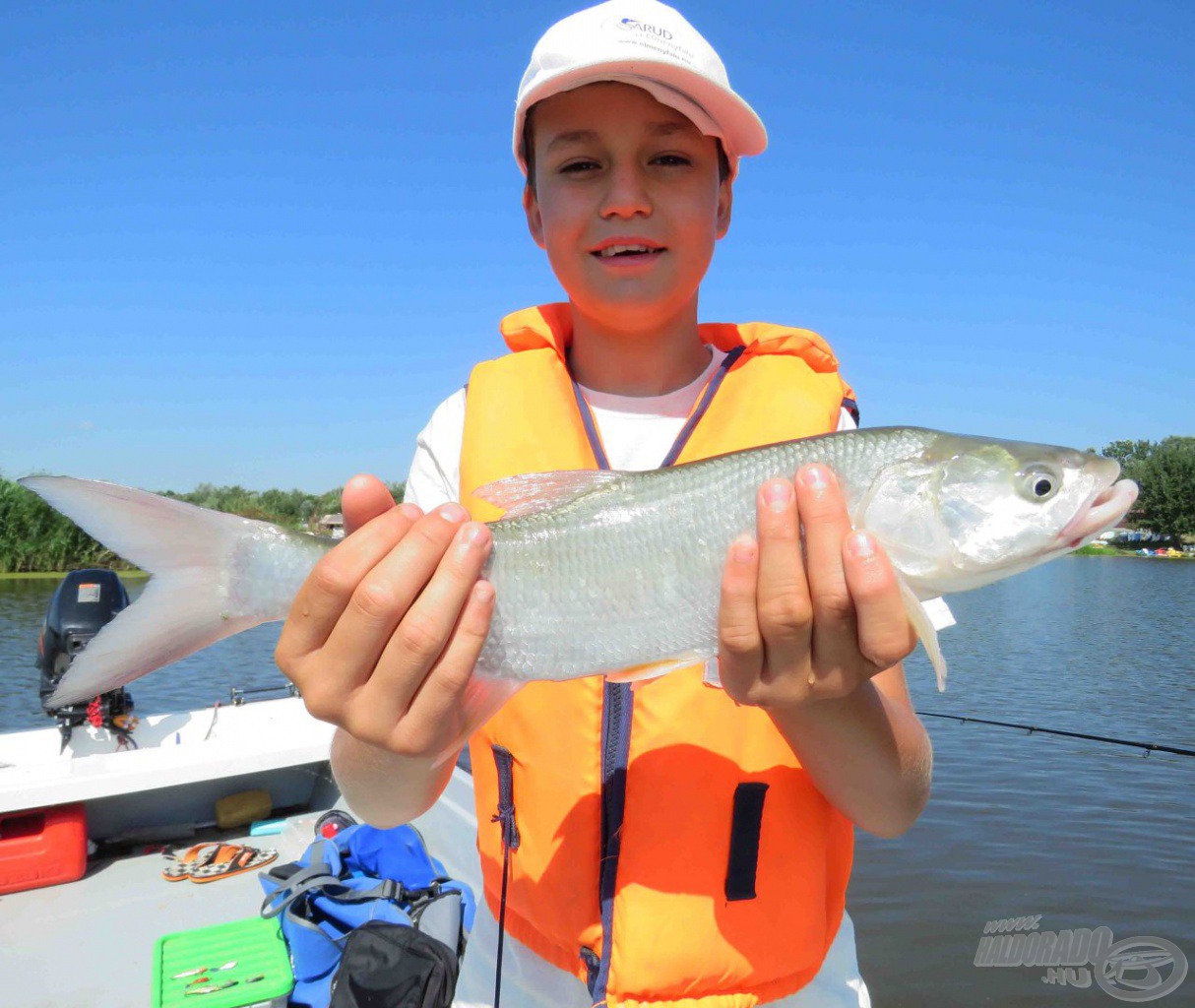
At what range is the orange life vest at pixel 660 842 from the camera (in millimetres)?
2371

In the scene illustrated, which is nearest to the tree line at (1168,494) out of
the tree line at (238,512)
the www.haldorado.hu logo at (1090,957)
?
the tree line at (238,512)

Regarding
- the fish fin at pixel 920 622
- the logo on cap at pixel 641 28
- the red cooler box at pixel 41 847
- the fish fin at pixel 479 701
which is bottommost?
the red cooler box at pixel 41 847

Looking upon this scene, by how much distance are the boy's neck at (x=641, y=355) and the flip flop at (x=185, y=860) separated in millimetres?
5398

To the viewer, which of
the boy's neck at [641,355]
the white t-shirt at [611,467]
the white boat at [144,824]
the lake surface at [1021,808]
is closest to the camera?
the white t-shirt at [611,467]

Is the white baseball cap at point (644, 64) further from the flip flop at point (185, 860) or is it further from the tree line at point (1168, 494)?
the tree line at point (1168, 494)

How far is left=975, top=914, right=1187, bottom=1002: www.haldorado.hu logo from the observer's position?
8344 millimetres

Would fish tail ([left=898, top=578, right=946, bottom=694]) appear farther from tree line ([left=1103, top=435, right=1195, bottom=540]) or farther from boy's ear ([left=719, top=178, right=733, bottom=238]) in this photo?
tree line ([left=1103, top=435, right=1195, bottom=540])

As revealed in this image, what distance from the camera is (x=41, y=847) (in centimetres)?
602

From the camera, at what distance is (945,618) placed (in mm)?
Result: 3055

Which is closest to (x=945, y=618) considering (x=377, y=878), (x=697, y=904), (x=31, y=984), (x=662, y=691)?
(x=662, y=691)

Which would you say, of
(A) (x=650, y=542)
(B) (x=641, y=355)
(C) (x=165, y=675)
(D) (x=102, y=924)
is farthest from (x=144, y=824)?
(C) (x=165, y=675)

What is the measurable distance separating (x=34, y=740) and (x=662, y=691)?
6.54 m

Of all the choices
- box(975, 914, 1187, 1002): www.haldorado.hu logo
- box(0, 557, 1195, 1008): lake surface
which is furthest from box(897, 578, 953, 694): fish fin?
box(975, 914, 1187, 1002): www.haldorado.hu logo

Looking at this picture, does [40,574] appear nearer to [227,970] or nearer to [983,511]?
[227,970]
